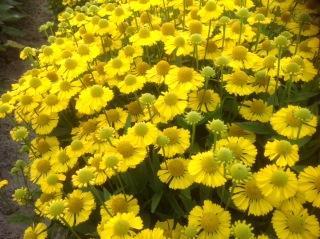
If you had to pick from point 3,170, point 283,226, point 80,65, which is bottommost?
point 3,170

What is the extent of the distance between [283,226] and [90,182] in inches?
21.7

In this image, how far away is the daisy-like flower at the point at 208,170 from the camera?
3.86 ft

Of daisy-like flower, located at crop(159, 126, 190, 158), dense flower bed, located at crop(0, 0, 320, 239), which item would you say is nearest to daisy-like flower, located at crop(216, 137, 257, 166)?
dense flower bed, located at crop(0, 0, 320, 239)

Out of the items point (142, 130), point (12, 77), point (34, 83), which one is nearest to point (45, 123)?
point (34, 83)

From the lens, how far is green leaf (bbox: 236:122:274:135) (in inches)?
54.6

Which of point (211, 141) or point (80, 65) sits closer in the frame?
point (211, 141)

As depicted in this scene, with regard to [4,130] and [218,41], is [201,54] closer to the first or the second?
[218,41]

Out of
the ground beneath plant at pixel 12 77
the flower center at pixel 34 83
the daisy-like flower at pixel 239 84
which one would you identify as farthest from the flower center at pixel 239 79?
the ground beneath plant at pixel 12 77

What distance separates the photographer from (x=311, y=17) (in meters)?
1.83

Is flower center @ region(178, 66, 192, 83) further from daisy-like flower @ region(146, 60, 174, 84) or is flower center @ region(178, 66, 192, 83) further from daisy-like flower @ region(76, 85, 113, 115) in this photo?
daisy-like flower @ region(76, 85, 113, 115)

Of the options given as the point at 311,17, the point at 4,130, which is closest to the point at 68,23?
the point at 311,17

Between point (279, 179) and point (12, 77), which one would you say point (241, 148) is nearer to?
point (279, 179)

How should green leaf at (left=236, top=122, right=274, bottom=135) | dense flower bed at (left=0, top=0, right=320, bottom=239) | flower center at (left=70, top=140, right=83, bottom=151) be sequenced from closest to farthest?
dense flower bed at (left=0, top=0, right=320, bottom=239), green leaf at (left=236, top=122, right=274, bottom=135), flower center at (left=70, top=140, right=83, bottom=151)

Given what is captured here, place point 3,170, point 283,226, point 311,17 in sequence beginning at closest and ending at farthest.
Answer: point 283,226, point 311,17, point 3,170
